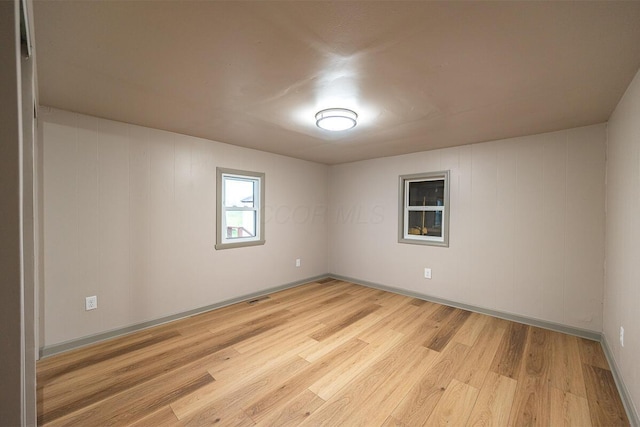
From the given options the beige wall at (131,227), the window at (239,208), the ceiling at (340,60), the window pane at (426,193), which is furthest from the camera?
the window pane at (426,193)

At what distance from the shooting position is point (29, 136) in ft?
4.25

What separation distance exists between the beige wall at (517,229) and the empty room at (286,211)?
23mm

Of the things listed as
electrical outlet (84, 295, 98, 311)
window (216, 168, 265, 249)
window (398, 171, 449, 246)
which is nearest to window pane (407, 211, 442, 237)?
window (398, 171, 449, 246)

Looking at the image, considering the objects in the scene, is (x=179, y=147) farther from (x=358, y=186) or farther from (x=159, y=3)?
(x=358, y=186)

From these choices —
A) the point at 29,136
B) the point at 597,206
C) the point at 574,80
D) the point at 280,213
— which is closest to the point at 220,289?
the point at 280,213

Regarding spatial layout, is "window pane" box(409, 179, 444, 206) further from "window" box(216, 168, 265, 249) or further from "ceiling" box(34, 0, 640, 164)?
"window" box(216, 168, 265, 249)

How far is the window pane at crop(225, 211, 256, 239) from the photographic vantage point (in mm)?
3902

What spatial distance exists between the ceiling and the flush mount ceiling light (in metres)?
0.10

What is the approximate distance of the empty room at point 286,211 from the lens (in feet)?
4.33

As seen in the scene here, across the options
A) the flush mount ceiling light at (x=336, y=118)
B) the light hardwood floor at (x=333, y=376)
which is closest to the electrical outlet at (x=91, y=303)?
the light hardwood floor at (x=333, y=376)

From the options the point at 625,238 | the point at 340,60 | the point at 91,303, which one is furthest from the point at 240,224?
the point at 625,238

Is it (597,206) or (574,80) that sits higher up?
(574,80)

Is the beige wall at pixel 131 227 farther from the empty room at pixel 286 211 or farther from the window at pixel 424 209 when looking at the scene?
the window at pixel 424 209

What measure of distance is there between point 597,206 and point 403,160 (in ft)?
7.46
